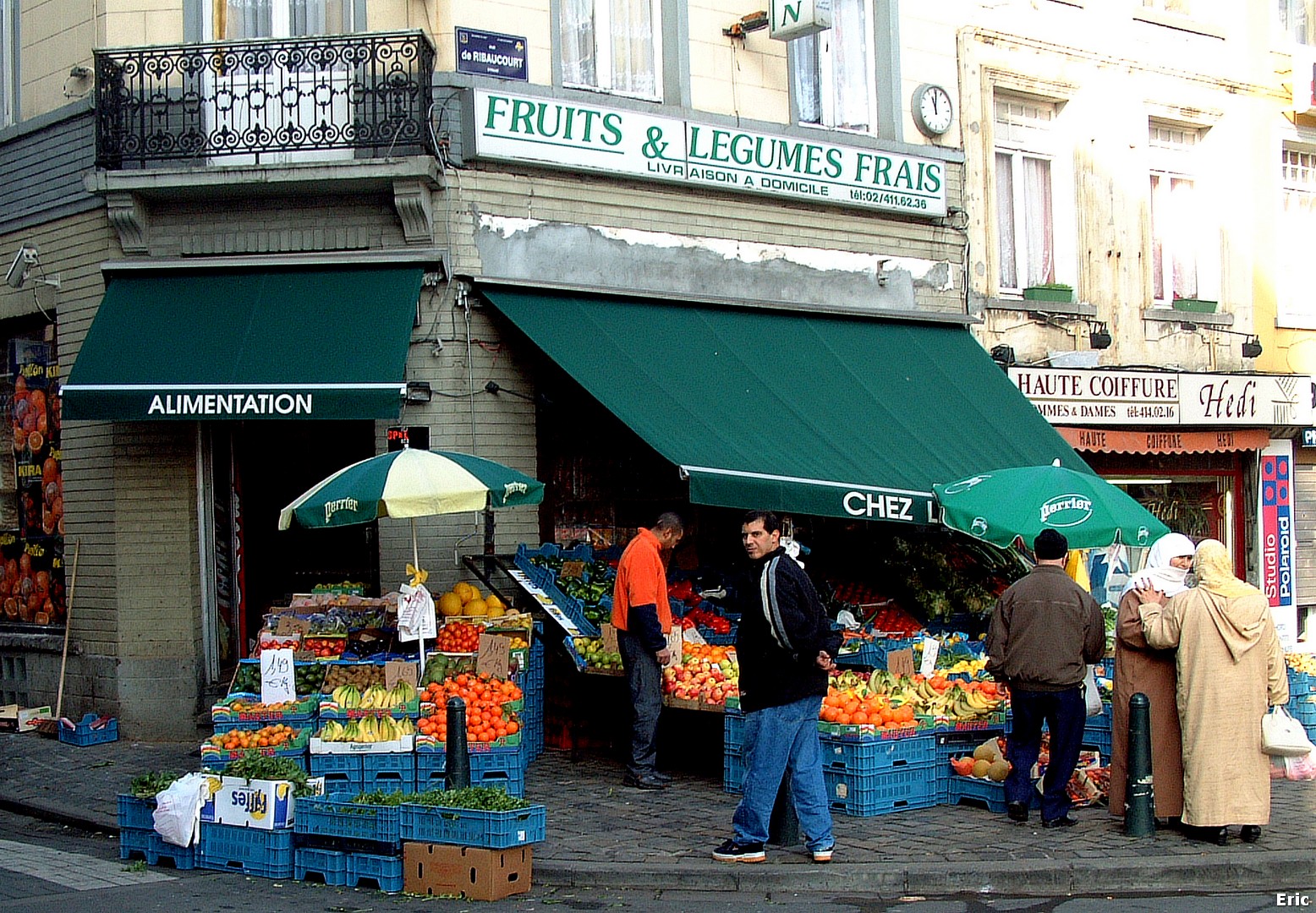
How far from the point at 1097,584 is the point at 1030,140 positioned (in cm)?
500

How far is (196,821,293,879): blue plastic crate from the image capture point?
8352 millimetres

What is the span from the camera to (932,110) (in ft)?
50.5

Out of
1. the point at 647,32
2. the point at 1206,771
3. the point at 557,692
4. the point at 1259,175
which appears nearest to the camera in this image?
the point at 1206,771

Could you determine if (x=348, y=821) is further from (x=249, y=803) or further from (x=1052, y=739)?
(x=1052, y=739)

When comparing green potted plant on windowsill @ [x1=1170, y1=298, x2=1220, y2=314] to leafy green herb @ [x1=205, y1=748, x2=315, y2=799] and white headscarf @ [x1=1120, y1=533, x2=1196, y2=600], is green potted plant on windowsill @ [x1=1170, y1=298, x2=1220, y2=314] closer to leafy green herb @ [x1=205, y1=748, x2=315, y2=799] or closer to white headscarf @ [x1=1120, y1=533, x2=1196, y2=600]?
white headscarf @ [x1=1120, y1=533, x2=1196, y2=600]

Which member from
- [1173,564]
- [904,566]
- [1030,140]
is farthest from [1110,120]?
[1173,564]

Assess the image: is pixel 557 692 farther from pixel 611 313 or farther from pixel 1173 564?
pixel 1173 564

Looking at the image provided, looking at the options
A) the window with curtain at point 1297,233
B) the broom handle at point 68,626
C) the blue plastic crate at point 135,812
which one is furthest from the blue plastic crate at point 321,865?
the window with curtain at point 1297,233

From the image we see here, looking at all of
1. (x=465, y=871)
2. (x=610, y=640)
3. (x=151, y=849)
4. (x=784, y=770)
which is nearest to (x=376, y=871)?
(x=465, y=871)

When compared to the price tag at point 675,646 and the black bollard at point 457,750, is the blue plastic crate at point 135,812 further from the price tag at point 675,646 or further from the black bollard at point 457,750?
the price tag at point 675,646

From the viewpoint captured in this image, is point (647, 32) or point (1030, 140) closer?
point (647, 32)

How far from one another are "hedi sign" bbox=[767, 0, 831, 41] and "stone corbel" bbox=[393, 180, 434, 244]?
3689 millimetres

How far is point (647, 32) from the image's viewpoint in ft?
45.8

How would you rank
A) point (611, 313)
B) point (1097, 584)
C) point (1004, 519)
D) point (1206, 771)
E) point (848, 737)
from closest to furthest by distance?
point (1206, 771)
point (848, 737)
point (1004, 519)
point (611, 313)
point (1097, 584)
